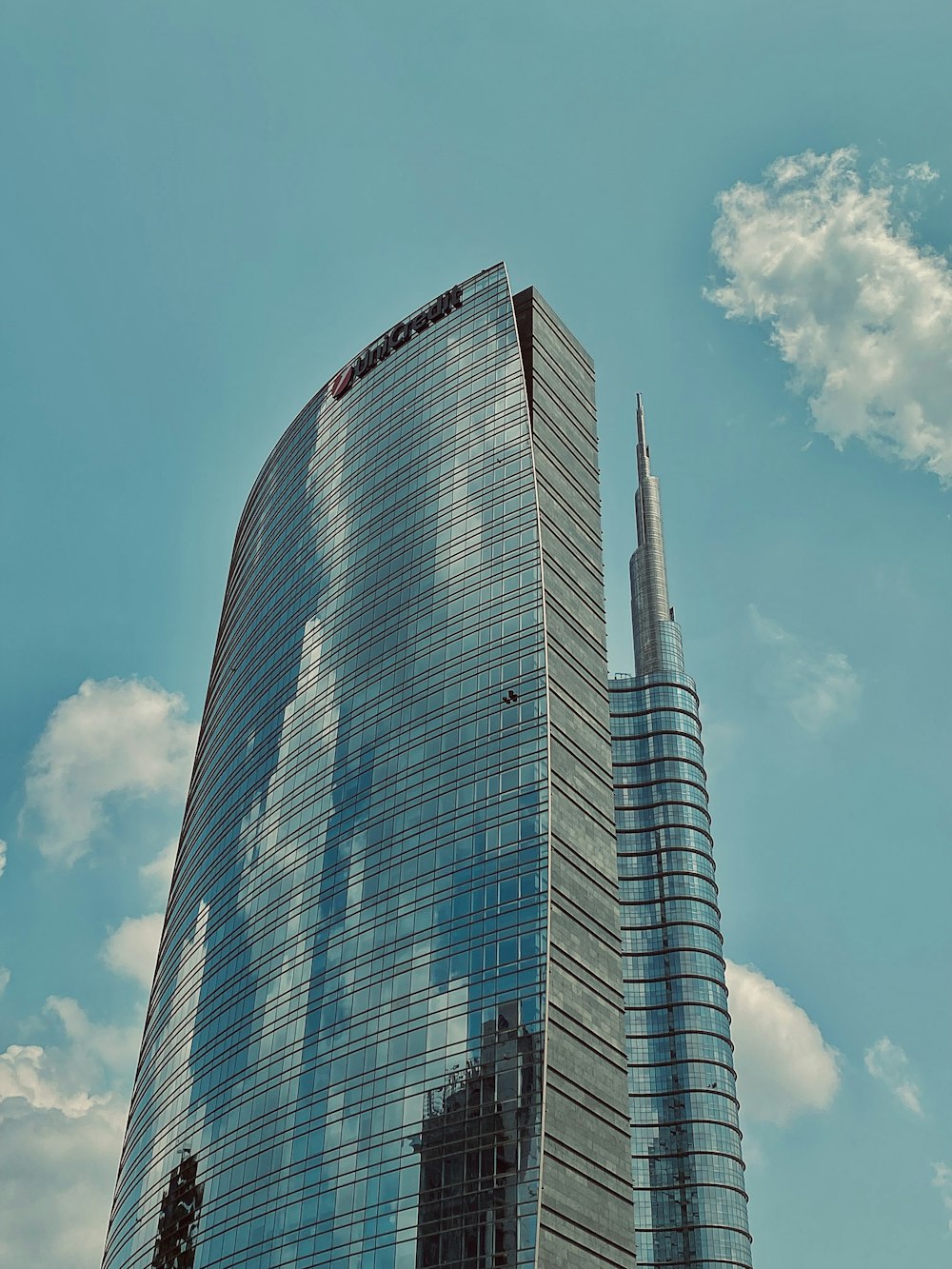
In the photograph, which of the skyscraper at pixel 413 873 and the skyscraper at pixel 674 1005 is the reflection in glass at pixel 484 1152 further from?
the skyscraper at pixel 674 1005

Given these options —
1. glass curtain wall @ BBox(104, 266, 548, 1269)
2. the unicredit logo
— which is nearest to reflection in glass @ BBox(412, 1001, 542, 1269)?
glass curtain wall @ BBox(104, 266, 548, 1269)

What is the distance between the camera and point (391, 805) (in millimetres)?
113312

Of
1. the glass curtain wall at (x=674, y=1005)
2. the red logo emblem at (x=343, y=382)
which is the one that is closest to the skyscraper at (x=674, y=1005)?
the glass curtain wall at (x=674, y=1005)

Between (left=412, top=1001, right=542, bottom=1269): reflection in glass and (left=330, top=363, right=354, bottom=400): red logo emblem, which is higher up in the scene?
(left=330, top=363, right=354, bottom=400): red logo emblem

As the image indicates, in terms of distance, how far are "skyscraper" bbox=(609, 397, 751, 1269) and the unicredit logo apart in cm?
6660

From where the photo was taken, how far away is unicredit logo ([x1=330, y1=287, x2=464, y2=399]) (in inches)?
5704

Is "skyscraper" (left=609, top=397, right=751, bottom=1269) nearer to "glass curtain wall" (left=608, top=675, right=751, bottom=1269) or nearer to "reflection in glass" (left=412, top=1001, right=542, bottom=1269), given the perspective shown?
"glass curtain wall" (left=608, top=675, right=751, bottom=1269)

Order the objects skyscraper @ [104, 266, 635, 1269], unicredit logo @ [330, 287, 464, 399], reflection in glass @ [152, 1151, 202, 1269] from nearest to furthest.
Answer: skyscraper @ [104, 266, 635, 1269] → reflection in glass @ [152, 1151, 202, 1269] → unicredit logo @ [330, 287, 464, 399]

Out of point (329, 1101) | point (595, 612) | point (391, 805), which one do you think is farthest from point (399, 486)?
point (329, 1101)

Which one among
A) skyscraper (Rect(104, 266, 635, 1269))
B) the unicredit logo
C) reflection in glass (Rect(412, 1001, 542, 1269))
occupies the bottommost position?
reflection in glass (Rect(412, 1001, 542, 1269))

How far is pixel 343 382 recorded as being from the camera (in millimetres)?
161625

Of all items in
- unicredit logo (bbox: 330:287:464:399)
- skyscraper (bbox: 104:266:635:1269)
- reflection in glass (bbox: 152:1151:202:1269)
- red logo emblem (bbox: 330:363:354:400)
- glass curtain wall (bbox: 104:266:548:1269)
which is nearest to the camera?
skyscraper (bbox: 104:266:635:1269)

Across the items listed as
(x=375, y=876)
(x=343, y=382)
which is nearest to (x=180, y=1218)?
(x=375, y=876)

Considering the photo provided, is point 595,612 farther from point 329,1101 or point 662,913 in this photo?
point 662,913
